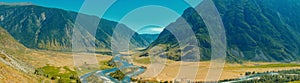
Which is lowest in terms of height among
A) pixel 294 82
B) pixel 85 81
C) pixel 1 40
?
pixel 294 82

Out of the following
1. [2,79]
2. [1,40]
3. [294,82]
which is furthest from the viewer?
[1,40]

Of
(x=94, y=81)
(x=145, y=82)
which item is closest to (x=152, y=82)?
(x=145, y=82)

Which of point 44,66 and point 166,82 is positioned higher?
point 44,66

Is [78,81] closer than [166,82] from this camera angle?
Yes

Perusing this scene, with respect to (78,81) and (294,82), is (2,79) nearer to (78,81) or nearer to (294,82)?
(78,81)

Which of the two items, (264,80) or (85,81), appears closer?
(85,81)

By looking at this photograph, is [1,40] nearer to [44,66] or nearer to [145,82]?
[44,66]

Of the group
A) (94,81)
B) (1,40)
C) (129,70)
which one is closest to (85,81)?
(94,81)

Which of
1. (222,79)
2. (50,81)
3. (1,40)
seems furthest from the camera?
(1,40)

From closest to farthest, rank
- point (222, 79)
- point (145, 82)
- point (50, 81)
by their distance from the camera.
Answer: point (50, 81) → point (145, 82) → point (222, 79)
